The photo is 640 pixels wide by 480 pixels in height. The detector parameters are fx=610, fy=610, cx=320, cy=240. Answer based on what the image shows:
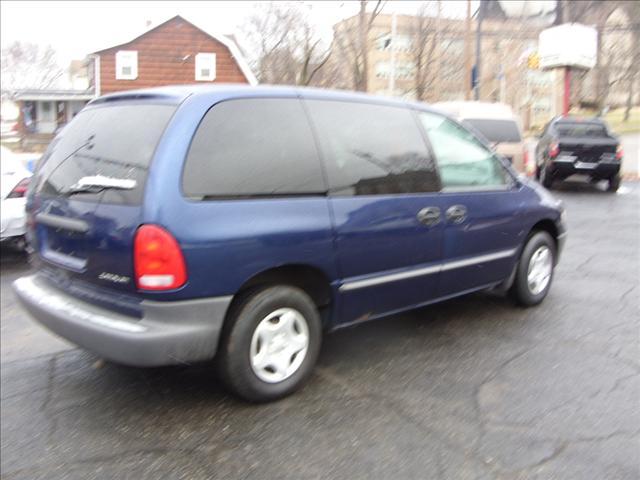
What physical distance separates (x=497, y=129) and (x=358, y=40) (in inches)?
463

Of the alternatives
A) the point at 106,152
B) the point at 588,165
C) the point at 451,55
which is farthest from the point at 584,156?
the point at 451,55

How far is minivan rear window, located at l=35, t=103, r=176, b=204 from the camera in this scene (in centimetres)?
302

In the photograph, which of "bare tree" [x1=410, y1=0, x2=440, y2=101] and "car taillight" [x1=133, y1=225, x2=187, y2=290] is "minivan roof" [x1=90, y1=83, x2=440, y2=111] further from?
"bare tree" [x1=410, y1=0, x2=440, y2=101]

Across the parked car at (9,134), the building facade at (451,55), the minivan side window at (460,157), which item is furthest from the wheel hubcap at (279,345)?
the parked car at (9,134)

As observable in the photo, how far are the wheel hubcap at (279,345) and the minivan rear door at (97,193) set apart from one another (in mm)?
736

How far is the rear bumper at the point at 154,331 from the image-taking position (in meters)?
2.89

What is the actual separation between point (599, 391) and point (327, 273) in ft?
5.53

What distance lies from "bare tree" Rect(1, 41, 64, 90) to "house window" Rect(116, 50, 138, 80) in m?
15.6

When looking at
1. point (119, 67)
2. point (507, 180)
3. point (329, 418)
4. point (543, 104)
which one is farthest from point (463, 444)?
point (543, 104)

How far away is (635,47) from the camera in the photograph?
3759 cm

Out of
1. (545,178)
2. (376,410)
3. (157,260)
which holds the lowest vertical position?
(376,410)

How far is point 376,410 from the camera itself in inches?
128

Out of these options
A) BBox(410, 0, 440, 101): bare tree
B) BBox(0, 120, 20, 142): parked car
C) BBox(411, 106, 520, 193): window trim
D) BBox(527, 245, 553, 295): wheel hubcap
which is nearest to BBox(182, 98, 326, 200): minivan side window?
BBox(411, 106, 520, 193): window trim

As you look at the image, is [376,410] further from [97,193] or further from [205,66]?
[205,66]
